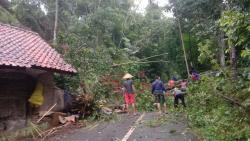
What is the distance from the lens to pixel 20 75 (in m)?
11.8

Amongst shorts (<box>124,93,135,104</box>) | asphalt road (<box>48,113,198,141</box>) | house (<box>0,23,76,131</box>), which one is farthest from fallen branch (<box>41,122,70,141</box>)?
shorts (<box>124,93,135,104</box>)

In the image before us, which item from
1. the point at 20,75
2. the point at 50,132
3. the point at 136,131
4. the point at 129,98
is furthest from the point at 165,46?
the point at 136,131

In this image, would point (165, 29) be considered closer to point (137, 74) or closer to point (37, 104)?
point (137, 74)

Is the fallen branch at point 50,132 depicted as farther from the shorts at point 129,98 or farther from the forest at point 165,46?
the shorts at point 129,98

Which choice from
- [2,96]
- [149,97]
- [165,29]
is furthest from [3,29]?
[165,29]

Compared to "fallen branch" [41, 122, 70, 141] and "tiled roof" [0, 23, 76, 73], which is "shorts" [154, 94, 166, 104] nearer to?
Result: "tiled roof" [0, 23, 76, 73]

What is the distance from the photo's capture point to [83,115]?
14.3m

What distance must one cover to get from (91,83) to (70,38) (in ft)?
14.5

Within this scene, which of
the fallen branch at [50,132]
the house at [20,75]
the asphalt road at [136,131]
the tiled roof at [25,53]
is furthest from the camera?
the fallen branch at [50,132]

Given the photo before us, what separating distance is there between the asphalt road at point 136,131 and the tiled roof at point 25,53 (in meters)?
2.55

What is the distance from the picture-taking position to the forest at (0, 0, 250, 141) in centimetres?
942

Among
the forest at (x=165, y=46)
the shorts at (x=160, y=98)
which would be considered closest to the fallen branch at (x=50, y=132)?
the forest at (x=165, y=46)

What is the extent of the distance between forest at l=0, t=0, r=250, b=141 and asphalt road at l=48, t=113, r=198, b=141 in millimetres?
568

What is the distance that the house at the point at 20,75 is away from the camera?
35.3 feet
